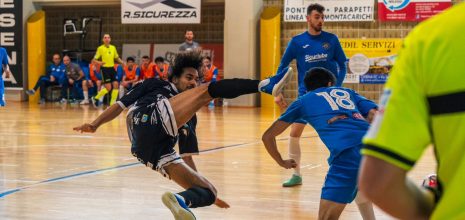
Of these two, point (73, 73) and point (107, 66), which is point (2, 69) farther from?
point (73, 73)

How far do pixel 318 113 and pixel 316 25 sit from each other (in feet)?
10.0

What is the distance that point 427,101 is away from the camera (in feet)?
4.74

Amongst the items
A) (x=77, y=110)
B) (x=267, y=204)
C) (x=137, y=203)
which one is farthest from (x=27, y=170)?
(x=77, y=110)

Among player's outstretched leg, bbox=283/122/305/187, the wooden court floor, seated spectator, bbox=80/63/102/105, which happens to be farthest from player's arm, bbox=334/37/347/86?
seated spectator, bbox=80/63/102/105

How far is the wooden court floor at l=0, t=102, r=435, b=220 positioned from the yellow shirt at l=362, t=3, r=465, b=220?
4.16m

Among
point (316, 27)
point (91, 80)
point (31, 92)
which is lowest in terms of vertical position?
point (31, 92)

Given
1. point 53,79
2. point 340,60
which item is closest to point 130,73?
point 53,79

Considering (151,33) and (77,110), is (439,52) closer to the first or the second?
(77,110)

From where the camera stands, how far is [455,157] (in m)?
1.49

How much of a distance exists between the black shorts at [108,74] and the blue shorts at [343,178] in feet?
54.4

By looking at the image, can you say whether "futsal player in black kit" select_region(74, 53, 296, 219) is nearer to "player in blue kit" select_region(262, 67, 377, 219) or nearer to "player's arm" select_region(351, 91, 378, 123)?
"player in blue kit" select_region(262, 67, 377, 219)

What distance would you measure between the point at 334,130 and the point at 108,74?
16.5m

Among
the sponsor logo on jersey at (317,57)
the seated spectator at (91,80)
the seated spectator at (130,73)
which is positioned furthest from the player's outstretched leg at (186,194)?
the seated spectator at (91,80)

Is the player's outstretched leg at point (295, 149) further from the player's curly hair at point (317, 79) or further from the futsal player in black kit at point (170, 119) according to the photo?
the player's curly hair at point (317, 79)
